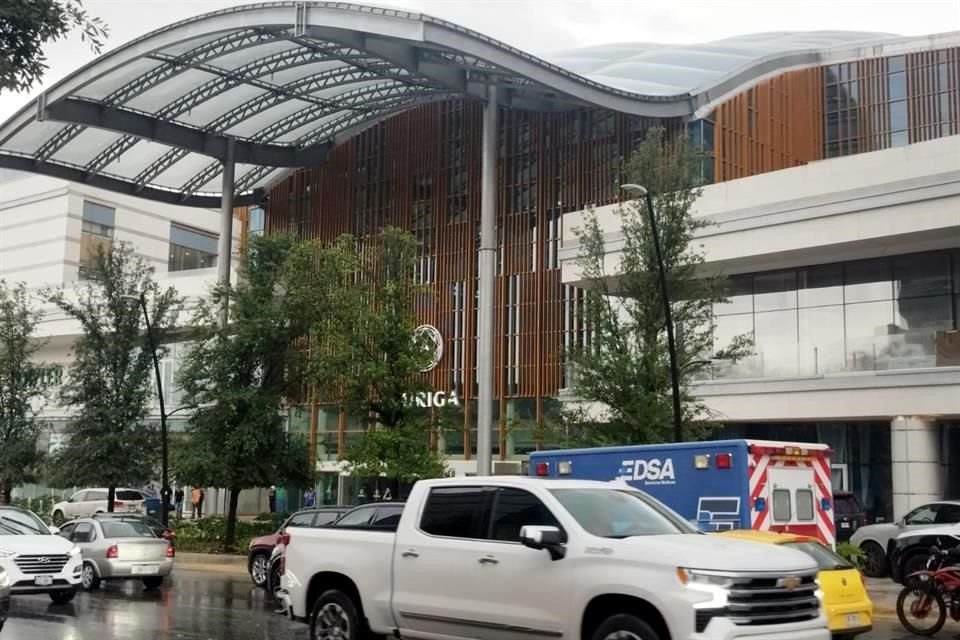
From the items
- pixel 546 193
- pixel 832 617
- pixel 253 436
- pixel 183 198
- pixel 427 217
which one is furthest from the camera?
pixel 183 198

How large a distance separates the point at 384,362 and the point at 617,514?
2250 cm

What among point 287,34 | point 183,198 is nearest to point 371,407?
point 287,34

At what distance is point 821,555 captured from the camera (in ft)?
43.8

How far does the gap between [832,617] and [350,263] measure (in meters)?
24.2

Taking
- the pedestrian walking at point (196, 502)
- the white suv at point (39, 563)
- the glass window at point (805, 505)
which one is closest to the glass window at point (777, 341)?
the glass window at point (805, 505)

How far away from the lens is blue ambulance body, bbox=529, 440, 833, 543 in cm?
1653

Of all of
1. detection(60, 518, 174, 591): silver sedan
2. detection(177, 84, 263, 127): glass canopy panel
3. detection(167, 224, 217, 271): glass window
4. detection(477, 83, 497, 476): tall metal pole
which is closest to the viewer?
detection(60, 518, 174, 591): silver sedan

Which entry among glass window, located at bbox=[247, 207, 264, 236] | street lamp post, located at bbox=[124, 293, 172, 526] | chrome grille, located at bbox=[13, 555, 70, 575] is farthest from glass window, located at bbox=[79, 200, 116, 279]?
chrome grille, located at bbox=[13, 555, 70, 575]

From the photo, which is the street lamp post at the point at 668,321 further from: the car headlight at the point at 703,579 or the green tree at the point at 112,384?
the green tree at the point at 112,384

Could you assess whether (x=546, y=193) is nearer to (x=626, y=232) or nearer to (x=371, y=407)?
(x=371, y=407)

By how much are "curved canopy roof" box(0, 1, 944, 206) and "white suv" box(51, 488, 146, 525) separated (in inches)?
553

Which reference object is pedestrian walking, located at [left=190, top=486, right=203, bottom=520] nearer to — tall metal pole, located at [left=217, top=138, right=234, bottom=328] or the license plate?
tall metal pole, located at [left=217, top=138, right=234, bottom=328]

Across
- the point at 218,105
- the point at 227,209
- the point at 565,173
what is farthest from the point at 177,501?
the point at 565,173

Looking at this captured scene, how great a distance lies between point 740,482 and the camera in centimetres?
1652
